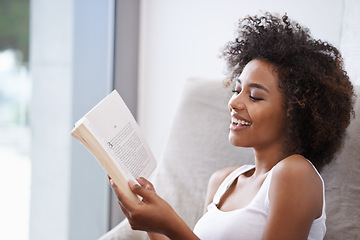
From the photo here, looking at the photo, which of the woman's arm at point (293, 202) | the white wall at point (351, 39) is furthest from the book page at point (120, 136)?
the white wall at point (351, 39)

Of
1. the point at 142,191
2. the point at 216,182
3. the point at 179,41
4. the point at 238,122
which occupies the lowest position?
the point at 216,182

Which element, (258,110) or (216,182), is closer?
(258,110)

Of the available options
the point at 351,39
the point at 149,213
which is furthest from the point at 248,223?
the point at 351,39

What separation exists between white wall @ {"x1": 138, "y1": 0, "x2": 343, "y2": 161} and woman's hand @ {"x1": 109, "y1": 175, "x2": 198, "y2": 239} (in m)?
0.94

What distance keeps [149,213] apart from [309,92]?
461mm

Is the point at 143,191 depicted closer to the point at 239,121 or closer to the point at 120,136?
the point at 120,136

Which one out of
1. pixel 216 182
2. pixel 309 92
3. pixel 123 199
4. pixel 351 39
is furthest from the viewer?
pixel 351 39

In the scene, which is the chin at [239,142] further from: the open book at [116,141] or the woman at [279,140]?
the open book at [116,141]

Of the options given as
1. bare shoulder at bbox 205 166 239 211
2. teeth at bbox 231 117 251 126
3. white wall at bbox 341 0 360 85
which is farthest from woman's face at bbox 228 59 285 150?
white wall at bbox 341 0 360 85

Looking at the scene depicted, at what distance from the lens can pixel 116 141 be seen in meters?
0.93

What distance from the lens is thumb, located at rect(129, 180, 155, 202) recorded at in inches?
35.3

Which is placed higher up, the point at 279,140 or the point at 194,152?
the point at 279,140

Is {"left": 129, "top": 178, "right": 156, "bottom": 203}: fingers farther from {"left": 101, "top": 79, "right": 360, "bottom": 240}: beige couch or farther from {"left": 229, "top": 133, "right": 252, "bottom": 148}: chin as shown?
{"left": 101, "top": 79, "right": 360, "bottom": 240}: beige couch

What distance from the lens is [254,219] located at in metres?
0.96
